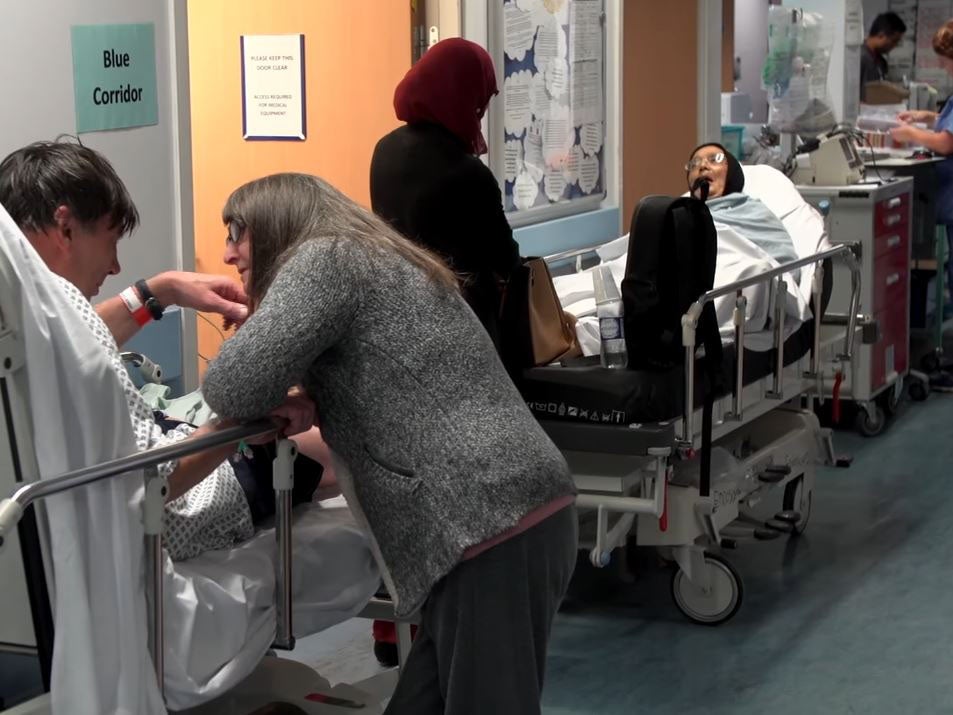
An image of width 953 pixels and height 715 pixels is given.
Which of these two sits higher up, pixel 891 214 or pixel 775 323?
pixel 891 214

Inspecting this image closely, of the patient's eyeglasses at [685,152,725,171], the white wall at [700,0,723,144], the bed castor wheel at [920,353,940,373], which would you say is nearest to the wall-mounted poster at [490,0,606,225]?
the patient's eyeglasses at [685,152,725,171]

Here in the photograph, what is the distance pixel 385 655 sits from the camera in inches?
159

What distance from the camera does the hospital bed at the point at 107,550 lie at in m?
2.06

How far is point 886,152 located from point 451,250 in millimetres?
4445

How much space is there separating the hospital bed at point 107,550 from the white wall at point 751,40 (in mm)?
8475

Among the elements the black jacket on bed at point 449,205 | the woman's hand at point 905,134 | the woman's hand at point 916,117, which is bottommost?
the black jacket on bed at point 449,205

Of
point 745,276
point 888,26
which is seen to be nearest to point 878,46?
point 888,26

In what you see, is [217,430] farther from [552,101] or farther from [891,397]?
[891,397]

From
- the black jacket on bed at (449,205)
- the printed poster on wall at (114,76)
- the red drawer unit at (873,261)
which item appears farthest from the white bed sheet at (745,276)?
the printed poster on wall at (114,76)

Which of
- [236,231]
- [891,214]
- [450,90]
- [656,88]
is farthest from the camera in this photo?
[656,88]

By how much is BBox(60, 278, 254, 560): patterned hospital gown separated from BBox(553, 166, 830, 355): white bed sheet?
5.79 ft

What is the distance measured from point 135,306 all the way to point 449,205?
1085 millimetres

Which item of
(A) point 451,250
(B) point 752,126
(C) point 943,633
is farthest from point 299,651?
(B) point 752,126

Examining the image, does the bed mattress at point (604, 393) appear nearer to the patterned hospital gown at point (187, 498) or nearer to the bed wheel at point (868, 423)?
the patterned hospital gown at point (187, 498)
